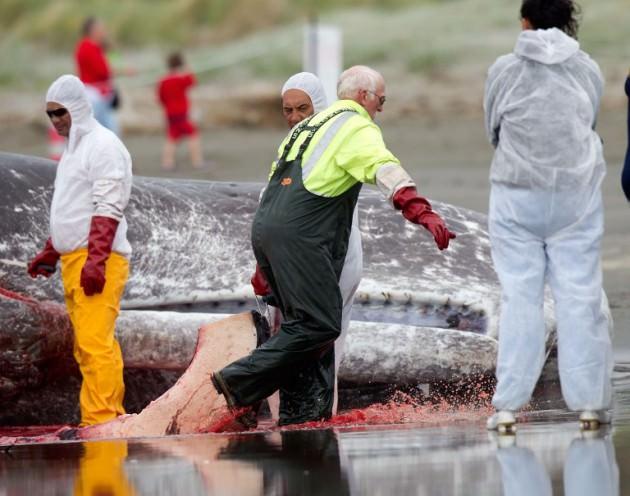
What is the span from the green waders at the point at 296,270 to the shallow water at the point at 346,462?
0.34 m

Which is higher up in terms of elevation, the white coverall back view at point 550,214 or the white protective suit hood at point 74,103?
the white protective suit hood at point 74,103

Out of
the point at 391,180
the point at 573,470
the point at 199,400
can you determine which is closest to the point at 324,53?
the point at 199,400

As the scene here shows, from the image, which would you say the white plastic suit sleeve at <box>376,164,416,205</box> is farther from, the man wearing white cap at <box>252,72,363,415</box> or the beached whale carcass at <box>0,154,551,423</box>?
the beached whale carcass at <box>0,154,551,423</box>

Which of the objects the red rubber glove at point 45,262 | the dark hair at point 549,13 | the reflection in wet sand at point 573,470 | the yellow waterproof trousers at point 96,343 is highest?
the dark hair at point 549,13

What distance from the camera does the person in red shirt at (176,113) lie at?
22.2 metres

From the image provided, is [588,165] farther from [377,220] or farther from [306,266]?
[377,220]

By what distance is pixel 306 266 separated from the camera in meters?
7.92

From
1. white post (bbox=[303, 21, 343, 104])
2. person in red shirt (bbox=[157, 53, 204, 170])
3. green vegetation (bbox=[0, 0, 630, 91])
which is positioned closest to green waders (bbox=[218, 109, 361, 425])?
white post (bbox=[303, 21, 343, 104])

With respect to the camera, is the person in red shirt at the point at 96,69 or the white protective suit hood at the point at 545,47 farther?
the person in red shirt at the point at 96,69

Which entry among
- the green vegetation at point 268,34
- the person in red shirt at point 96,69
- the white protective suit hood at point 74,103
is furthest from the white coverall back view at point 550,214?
the green vegetation at point 268,34

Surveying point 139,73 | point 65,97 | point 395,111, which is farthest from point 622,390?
point 139,73

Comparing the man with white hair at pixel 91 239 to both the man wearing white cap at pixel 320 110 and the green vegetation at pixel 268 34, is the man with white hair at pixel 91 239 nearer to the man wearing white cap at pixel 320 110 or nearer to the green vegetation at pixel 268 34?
the man wearing white cap at pixel 320 110

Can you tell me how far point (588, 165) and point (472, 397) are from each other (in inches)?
86.5

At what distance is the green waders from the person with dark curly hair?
88 cm
